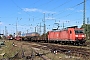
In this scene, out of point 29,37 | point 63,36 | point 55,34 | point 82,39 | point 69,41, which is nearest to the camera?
point 82,39

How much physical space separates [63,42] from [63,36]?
152 centimetres

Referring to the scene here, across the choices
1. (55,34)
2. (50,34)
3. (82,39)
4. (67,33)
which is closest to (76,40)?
(82,39)

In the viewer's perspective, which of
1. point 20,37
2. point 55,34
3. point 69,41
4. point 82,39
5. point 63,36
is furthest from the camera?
point 20,37

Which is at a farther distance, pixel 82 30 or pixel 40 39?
pixel 40 39

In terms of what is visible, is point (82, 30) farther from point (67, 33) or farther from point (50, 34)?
point (50, 34)

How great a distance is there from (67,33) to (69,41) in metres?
1.61

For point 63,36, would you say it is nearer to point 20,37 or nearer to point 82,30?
point 82,30

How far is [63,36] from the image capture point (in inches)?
1645

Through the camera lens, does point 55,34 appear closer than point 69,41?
No

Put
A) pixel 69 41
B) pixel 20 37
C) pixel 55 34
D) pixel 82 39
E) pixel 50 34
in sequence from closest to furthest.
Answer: pixel 82 39 → pixel 69 41 → pixel 55 34 → pixel 50 34 → pixel 20 37

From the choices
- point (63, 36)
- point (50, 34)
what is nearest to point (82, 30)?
point (63, 36)

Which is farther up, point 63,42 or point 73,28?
point 73,28

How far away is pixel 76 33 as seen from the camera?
122ft

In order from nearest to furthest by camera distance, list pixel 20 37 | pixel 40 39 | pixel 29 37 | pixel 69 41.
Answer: pixel 69 41 → pixel 40 39 → pixel 29 37 → pixel 20 37
